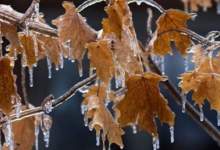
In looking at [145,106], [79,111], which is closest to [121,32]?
[145,106]

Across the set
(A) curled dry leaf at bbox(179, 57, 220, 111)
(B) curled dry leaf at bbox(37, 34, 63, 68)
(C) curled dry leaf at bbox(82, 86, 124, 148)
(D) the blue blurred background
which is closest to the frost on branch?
(A) curled dry leaf at bbox(179, 57, 220, 111)

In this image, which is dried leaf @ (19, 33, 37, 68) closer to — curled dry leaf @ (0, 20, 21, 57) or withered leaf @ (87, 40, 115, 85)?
curled dry leaf @ (0, 20, 21, 57)

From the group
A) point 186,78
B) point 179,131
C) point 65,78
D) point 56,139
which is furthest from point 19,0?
point 186,78

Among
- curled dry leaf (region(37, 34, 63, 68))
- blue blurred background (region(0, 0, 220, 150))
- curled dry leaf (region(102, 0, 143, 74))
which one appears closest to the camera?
curled dry leaf (region(102, 0, 143, 74))

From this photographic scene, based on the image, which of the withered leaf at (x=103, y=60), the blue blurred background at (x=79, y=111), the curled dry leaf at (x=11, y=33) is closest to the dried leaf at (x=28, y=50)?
the curled dry leaf at (x=11, y=33)

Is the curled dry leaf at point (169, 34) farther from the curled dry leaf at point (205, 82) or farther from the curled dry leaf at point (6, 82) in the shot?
the curled dry leaf at point (6, 82)

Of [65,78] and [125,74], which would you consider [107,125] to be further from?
[65,78]
